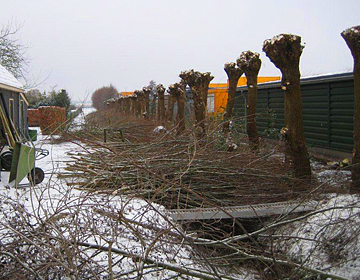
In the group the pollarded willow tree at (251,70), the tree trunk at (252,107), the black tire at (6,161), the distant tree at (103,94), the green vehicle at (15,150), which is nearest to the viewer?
the green vehicle at (15,150)

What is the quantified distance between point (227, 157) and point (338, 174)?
1.75 meters

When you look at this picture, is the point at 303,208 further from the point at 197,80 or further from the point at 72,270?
the point at 197,80

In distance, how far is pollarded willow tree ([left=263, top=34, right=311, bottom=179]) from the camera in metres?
6.58

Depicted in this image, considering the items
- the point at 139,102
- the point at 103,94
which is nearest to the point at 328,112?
the point at 139,102

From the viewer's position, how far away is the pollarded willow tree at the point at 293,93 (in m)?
6.58

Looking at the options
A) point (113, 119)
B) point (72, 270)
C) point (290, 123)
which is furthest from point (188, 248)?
point (113, 119)

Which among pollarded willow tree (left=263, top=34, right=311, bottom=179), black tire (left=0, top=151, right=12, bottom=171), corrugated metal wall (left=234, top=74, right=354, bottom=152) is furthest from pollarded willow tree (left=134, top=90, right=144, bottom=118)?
pollarded willow tree (left=263, top=34, right=311, bottom=179)

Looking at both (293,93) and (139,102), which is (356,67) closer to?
(293,93)

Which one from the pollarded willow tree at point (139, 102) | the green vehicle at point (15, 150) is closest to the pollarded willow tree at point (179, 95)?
the green vehicle at point (15, 150)

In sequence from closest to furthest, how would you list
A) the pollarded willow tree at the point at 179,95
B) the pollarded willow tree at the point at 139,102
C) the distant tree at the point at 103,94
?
the pollarded willow tree at the point at 179,95 < the pollarded willow tree at the point at 139,102 < the distant tree at the point at 103,94

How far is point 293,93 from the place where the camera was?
672 centimetres

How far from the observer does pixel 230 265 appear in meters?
3.69

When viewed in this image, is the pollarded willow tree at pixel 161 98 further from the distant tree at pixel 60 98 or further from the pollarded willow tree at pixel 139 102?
the distant tree at pixel 60 98

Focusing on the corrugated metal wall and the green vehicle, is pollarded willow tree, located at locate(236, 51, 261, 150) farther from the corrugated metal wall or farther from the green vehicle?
the green vehicle
